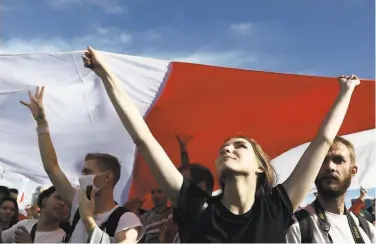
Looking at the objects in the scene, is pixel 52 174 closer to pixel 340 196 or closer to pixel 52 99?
pixel 52 99

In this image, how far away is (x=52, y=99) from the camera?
428 cm

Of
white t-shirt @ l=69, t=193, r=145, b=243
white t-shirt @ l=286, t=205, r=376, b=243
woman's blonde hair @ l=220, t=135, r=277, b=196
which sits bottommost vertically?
white t-shirt @ l=69, t=193, r=145, b=243

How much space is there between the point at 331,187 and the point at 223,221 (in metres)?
1.03

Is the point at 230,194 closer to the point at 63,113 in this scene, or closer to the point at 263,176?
the point at 263,176

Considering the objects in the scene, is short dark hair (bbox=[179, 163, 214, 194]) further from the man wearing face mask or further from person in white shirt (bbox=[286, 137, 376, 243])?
person in white shirt (bbox=[286, 137, 376, 243])

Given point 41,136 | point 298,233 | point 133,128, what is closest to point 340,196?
point 298,233

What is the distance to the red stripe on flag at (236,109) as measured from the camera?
4551 millimetres

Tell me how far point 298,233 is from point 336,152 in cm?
64

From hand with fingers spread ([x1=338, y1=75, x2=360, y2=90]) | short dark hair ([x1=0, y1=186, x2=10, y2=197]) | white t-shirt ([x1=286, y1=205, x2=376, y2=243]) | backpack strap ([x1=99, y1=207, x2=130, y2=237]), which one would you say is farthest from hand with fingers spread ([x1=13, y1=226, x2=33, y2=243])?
hand with fingers spread ([x1=338, y1=75, x2=360, y2=90])

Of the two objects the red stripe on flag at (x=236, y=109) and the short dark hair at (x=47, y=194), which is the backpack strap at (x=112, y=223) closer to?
the short dark hair at (x=47, y=194)

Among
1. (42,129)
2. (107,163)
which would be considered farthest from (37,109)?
(107,163)

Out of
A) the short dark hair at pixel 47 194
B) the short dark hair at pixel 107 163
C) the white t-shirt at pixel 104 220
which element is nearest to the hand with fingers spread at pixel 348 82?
the white t-shirt at pixel 104 220

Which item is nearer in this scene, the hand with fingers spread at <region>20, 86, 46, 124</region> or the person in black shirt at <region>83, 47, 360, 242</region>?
the person in black shirt at <region>83, 47, 360, 242</region>

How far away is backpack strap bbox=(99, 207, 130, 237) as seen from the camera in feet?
9.44
